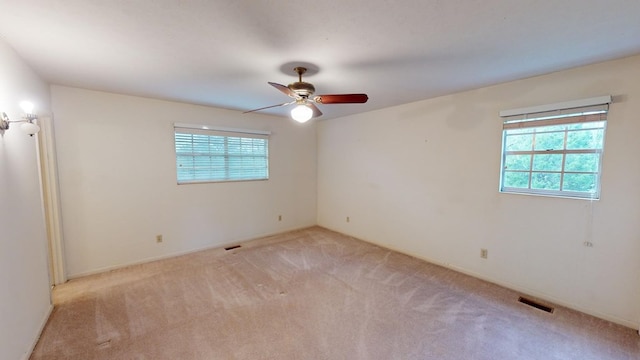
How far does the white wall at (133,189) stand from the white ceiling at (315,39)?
543mm

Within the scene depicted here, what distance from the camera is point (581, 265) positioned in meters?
2.44

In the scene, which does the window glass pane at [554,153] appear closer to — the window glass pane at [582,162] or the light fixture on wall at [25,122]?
the window glass pane at [582,162]

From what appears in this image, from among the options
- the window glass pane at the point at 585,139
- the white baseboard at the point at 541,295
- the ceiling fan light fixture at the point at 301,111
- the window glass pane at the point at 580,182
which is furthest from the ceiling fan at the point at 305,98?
the white baseboard at the point at 541,295

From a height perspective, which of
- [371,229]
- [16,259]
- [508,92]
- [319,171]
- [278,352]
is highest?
[508,92]

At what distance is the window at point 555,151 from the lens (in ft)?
7.74

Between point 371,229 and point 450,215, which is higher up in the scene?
point 450,215

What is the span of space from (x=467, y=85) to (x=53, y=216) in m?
4.97

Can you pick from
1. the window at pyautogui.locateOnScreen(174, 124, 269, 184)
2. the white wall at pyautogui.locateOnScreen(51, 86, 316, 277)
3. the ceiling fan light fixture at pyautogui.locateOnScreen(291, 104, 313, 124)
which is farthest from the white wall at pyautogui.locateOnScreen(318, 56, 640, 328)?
the white wall at pyautogui.locateOnScreen(51, 86, 316, 277)

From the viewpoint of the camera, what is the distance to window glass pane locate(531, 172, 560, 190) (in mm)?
2610

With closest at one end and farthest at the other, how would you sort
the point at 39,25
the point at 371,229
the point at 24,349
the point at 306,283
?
the point at 39,25 → the point at 24,349 → the point at 306,283 → the point at 371,229

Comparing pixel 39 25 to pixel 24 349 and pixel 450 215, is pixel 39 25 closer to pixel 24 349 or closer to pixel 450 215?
pixel 24 349

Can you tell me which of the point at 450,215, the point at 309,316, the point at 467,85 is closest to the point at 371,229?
the point at 450,215

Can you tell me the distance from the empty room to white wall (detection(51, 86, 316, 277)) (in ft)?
0.08

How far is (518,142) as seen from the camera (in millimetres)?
2832
